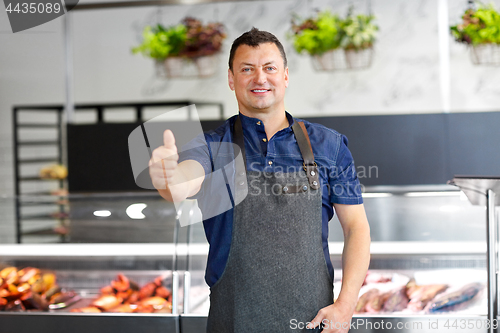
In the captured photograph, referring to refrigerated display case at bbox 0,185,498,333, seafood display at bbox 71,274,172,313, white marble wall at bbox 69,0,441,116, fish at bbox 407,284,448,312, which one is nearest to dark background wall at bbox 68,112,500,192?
refrigerated display case at bbox 0,185,498,333

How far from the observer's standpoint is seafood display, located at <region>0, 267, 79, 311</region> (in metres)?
2.13

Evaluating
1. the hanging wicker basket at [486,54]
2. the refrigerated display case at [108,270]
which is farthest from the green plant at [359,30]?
the refrigerated display case at [108,270]

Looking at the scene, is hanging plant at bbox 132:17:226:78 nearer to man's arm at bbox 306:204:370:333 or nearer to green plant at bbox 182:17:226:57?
green plant at bbox 182:17:226:57

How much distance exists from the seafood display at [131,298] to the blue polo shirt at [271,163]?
0.76m

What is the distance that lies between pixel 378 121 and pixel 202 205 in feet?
4.13

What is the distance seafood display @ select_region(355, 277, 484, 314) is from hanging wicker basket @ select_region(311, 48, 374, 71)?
1.15m

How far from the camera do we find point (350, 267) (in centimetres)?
139

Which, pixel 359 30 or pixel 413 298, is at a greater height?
pixel 359 30

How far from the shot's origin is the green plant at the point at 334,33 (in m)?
2.33

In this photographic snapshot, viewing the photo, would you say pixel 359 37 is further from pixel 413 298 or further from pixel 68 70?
pixel 68 70

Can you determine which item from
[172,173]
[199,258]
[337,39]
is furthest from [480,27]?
[172,173]

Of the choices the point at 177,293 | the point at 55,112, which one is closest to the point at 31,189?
the point at 55,112

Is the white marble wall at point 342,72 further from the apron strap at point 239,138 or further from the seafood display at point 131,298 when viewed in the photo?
the apron strap at point 239,138

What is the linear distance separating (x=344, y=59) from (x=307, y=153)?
1187 millimetres
